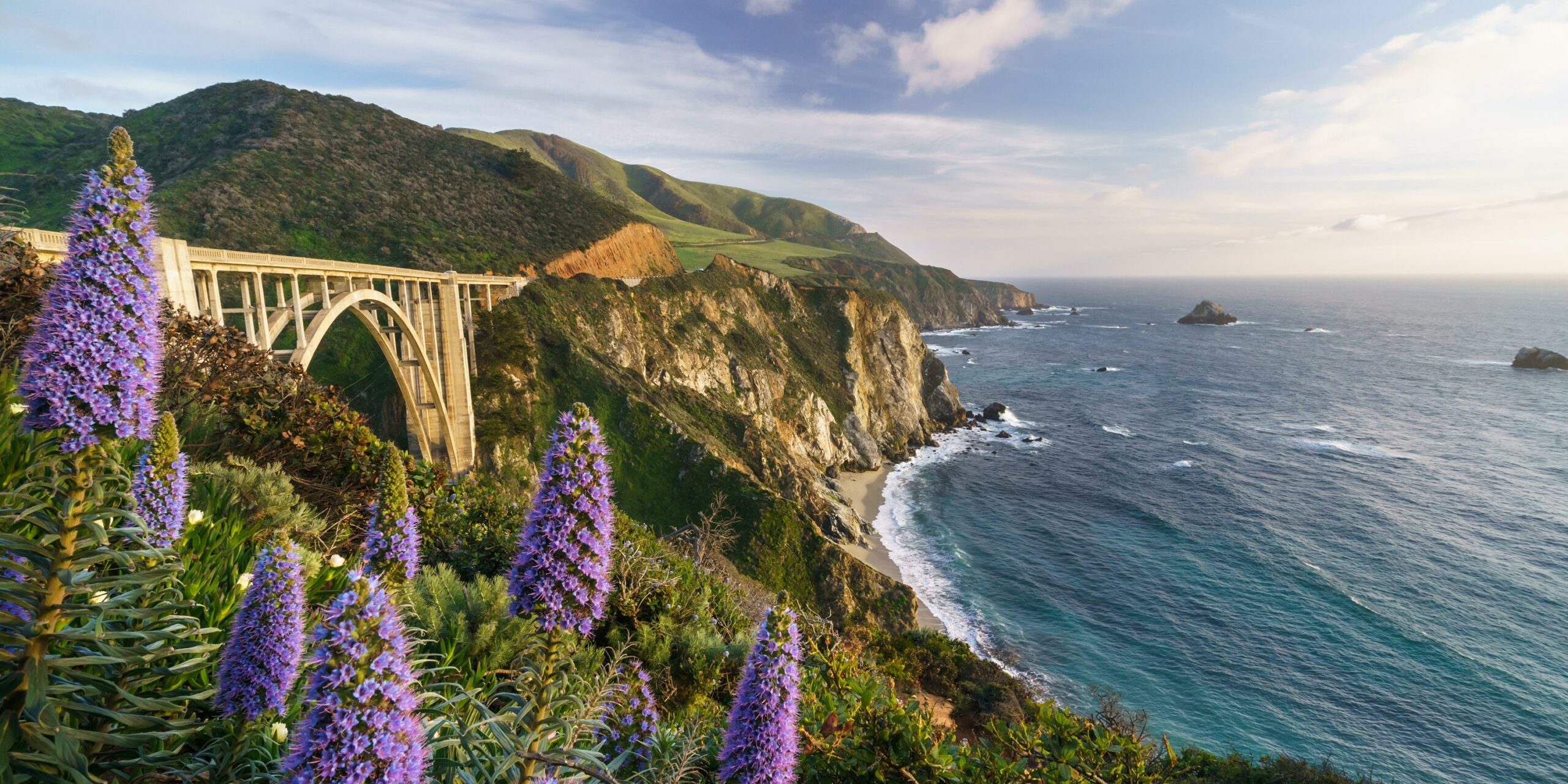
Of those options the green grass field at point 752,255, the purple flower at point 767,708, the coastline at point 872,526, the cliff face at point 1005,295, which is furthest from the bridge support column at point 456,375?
the cliff face at point 1005,295

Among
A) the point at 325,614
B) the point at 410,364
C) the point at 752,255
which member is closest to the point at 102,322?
the point at 325,614

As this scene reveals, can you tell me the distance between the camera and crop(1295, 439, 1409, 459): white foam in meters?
57.2

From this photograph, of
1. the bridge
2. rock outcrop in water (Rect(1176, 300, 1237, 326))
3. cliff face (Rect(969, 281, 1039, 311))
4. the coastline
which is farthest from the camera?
cliff face (Rect(969, 281, 1039, 311))

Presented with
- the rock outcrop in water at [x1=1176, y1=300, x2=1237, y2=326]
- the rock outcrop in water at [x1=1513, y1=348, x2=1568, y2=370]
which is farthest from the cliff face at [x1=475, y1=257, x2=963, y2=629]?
the rock outcrop in water at [x1=1176, y1=300, x2=1237, y2=326]

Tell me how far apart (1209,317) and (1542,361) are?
61.3 m

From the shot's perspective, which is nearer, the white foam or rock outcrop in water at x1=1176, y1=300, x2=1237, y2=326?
the white foam

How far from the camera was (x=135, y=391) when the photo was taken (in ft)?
9.91

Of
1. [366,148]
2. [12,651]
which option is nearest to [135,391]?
[12,651]

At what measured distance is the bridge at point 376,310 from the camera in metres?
14.3

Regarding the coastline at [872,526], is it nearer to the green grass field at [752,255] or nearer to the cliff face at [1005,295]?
the green grass field at [752,255]

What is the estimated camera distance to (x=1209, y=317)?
156m

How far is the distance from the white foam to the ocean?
341mm

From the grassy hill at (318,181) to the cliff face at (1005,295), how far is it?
14121cm

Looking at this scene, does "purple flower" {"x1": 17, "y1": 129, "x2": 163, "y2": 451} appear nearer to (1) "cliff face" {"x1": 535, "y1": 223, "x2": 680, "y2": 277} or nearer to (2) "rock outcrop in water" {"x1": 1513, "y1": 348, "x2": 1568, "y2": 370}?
(1) "cliff face" {"x1": 535, "y1": 223, "x2": 680, "y2": 277}
